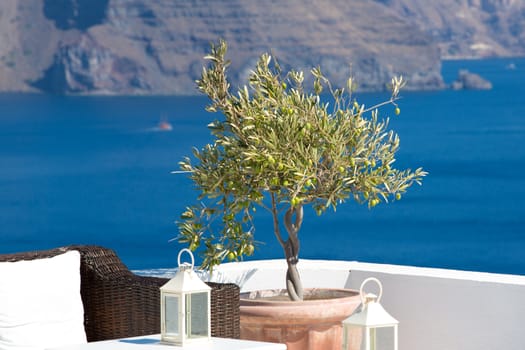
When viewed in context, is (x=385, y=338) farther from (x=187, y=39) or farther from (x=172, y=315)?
(x=187, y=39)

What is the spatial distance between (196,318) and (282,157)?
73 centimetres

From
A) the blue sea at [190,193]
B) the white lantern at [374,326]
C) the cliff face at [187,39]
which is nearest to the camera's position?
the white lantern at [374,326]

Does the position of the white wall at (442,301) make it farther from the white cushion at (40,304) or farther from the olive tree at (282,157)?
the white cushion at (40,304)

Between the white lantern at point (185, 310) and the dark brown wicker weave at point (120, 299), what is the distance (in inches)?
9.0

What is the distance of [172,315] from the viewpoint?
2590 millimetres

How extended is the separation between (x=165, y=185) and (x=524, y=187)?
621 inches

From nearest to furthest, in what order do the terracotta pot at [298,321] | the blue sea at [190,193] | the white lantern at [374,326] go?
the white lantern at [374,326], the terracotta pot at [298,321], the blue sea at [190,193]

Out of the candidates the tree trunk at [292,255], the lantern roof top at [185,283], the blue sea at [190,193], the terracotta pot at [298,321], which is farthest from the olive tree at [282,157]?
the blue sea at [190,193]

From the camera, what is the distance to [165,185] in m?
43.9

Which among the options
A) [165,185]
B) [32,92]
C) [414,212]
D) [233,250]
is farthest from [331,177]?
[32,92]

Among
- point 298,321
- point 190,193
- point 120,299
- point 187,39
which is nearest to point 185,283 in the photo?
point 120,299

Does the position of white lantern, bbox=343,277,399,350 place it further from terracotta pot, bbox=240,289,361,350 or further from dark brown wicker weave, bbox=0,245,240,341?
terracotta pot, bbox=240,289,361,350

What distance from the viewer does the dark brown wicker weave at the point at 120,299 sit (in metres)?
2.87

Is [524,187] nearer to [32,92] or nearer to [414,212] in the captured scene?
[414,212]
